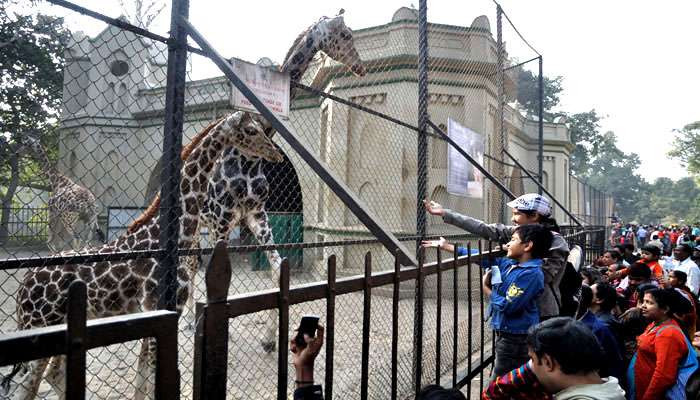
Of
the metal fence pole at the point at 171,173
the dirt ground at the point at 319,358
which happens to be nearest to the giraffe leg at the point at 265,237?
the dirt ground at the point at 319,358

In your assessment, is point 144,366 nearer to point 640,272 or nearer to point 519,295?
point 519,295

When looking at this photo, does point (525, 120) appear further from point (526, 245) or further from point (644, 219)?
point (644, 219)

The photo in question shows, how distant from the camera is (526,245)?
106 inches

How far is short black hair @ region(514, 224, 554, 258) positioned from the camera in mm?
2689

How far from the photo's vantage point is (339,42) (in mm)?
4824

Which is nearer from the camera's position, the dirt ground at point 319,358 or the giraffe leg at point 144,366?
the giraffe leg at point 144,366

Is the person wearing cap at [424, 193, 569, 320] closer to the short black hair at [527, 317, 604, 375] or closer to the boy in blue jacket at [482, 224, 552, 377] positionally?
the boy in blue jacket at [482, 224, 552, 377]

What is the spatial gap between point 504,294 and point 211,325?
195 cm

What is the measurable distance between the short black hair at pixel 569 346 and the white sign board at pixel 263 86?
5.53 feet

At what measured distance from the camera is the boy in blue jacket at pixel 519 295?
261 cm

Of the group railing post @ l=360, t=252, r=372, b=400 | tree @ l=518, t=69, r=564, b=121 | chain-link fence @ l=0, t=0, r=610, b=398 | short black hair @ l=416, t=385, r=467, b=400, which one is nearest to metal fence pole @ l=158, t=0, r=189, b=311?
chain-link fence @ l=0, t=0, r=610, b=398

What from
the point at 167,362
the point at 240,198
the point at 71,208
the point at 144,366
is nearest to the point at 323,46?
the point at 240,198

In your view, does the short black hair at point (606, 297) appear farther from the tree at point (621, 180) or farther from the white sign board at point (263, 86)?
the tree at point (621, 180)

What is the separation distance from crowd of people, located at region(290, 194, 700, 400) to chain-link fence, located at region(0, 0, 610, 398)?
610mm
